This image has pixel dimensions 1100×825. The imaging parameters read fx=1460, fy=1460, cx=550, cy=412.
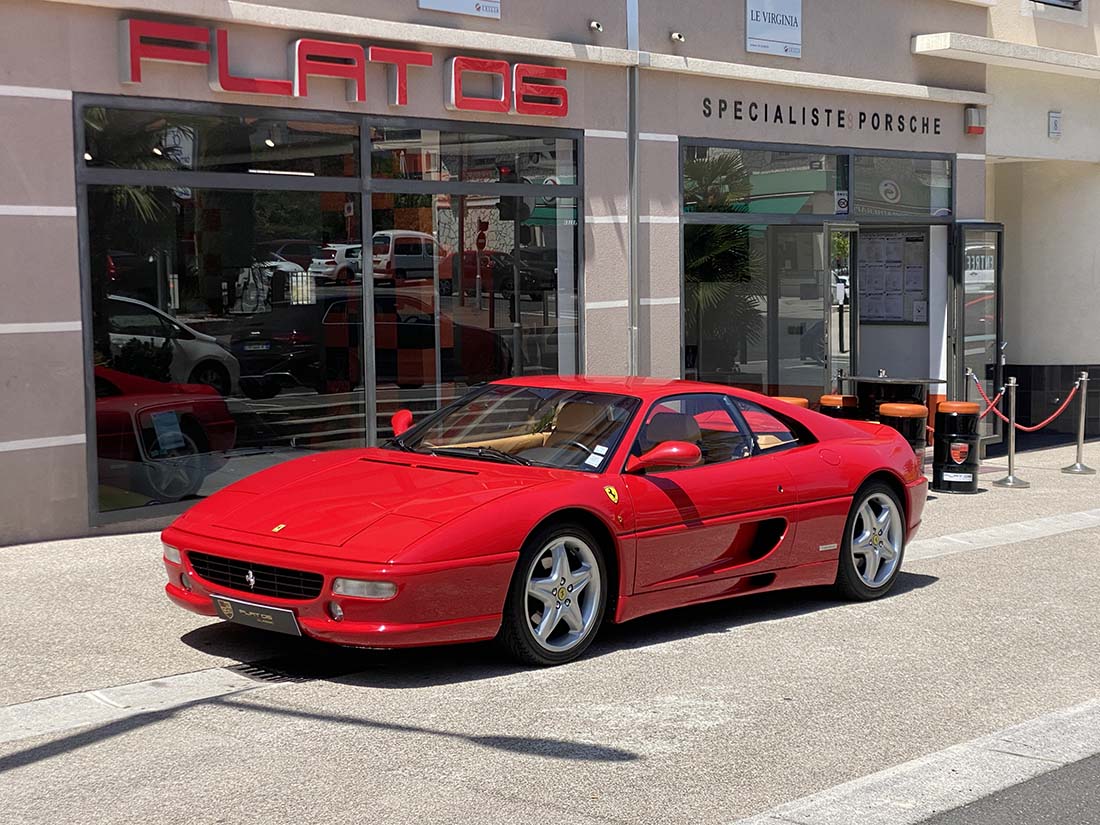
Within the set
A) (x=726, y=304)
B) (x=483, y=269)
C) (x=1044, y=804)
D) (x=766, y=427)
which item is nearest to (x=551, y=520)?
(x=766, y=427)

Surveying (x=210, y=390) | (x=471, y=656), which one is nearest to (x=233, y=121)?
(x=210, y=390)

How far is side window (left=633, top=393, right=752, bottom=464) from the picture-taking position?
7.60m

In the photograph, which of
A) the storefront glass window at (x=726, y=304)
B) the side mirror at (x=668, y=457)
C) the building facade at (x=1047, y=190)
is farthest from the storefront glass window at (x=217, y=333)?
the building facade at (x=1047, y=190)

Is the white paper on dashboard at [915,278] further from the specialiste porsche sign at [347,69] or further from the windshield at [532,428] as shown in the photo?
the windshield at [532,428]

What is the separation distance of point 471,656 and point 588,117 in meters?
7.26

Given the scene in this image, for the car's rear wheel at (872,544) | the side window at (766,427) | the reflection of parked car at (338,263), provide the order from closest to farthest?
the side window at (766,427), the car's rear wheel at (872,544), the reflection of parked car at (338,263)

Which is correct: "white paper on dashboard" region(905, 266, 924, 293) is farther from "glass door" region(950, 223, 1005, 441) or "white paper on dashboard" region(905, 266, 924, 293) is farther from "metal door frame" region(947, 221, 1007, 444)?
"glass door" region(950, 223, 1005, 441)

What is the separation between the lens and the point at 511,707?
6098 mm

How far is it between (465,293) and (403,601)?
6.51 metres

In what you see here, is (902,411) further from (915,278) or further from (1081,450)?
(915,278)

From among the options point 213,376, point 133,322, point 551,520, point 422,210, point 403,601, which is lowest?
point 403,601

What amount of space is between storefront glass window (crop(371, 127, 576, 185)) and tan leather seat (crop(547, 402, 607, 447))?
4584mm

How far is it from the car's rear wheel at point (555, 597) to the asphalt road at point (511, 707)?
0.14 m

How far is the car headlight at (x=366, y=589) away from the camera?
6.16 m
